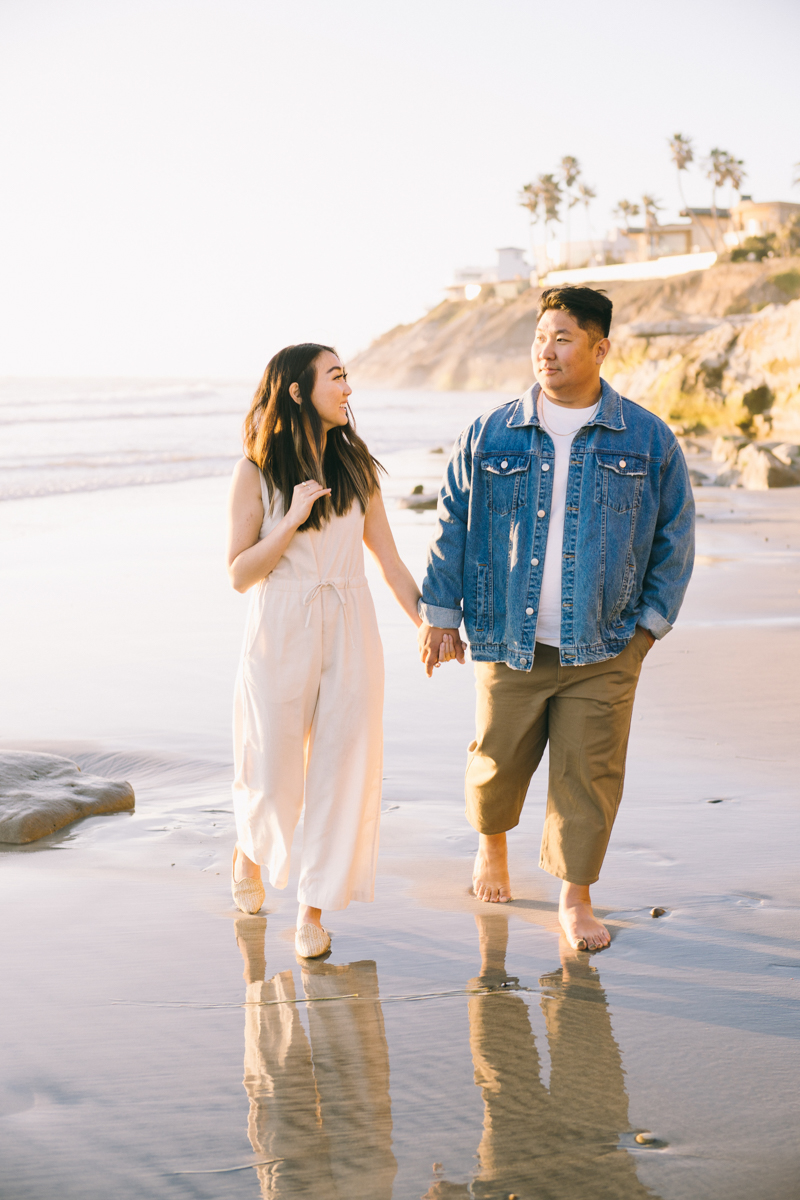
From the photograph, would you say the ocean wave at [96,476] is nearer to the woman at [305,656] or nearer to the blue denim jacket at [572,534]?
the woman at [305,656]

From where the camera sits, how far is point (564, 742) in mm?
3316

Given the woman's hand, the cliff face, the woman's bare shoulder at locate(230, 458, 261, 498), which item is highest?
the cliff face

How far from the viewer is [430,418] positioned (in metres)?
43.7

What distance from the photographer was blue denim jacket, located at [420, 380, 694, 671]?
3.24 meters

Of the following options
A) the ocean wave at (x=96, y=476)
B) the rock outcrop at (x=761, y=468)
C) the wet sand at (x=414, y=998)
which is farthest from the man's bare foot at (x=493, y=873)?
the ocean wave at (x=96, y=476)

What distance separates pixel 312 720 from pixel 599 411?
48.2 inches

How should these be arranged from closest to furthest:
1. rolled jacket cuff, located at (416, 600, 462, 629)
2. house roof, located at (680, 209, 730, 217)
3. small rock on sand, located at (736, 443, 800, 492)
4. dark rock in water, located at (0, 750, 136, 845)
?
rolled jacket cuff, located at (416, 600, 462, 629)
dark rock in water, located at (0, 750, 136, 845)
small rock on sand, located at (736, 443, 800, 492)
house roof, located at (680, 209, 730, 217)

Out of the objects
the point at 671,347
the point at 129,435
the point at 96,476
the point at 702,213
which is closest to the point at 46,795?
the point at 96,476

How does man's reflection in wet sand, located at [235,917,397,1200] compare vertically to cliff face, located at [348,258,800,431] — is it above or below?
below

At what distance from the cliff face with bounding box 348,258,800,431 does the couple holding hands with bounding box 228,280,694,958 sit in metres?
20.7

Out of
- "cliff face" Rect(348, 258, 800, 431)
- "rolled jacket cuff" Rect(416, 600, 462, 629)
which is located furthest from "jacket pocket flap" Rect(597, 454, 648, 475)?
"cliff face" Rect(348, 258, 800, 431)

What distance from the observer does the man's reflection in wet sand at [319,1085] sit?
6.97ft

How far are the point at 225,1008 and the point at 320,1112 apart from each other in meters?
0.52

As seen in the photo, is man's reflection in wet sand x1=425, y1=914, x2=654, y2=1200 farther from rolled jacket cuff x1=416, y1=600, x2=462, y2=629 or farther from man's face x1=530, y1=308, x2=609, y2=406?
man's face x1=530, y1=308, x2=609, y2=406
